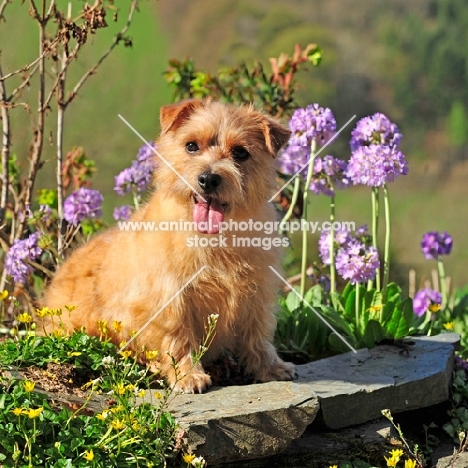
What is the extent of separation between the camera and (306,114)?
5.38 metres

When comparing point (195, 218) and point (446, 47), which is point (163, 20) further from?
point (195, 218)

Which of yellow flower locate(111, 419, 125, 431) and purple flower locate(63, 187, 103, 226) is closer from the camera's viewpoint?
yellow flower locate(111, 419, 125, 431)

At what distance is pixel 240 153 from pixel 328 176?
4.49ft

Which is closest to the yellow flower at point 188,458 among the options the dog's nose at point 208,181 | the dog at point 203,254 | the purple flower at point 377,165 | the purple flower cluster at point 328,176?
the dog at point 203,254

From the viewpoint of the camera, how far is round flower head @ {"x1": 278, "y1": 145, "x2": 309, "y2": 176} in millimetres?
5648

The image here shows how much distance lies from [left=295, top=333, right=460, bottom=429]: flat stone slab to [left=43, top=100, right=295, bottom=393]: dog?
0.29 meters

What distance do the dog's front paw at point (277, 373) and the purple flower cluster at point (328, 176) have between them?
56.0 inches

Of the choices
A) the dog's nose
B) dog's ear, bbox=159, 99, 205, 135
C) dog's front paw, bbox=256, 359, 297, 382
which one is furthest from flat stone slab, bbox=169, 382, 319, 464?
dog's ear, bbox=159, 99, 205, 135

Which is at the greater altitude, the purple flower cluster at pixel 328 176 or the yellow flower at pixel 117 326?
the purple flower cluster at pixel 328 176

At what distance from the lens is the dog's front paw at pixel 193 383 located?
14.1 feet

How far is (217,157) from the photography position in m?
4.25

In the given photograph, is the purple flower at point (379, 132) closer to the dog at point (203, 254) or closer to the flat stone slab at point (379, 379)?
the dog at point (203, 254)

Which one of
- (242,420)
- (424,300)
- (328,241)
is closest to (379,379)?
(242,420)

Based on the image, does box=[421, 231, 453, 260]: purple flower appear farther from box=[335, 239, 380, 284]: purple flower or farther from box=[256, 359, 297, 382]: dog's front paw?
box=[256, 359, 297, 382]: dog's front paw
